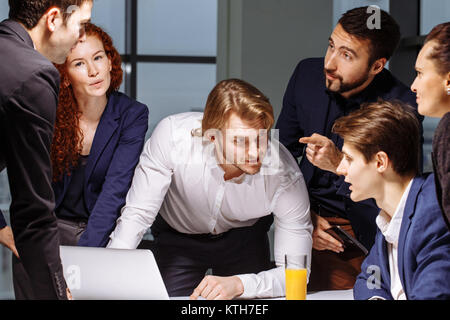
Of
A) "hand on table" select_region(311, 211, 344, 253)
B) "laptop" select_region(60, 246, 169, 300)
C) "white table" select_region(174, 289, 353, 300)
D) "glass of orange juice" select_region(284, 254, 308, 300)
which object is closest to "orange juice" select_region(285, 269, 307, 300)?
"glass of orange juice" select_region(284, 254, 308, 300)

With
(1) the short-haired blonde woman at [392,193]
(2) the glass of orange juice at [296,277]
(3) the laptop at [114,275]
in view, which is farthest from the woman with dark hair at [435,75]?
(3) the laptop at [114,275]

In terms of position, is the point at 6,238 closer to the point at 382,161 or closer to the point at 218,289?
the point at 218,289

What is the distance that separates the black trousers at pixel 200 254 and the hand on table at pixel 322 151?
0.43 metres

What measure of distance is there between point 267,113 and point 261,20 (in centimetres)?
201

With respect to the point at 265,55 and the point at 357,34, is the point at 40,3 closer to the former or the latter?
the point at 357,34

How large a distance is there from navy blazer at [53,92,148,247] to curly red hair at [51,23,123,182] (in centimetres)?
5

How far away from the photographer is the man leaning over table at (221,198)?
2045mm

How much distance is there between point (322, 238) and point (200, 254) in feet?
1.49

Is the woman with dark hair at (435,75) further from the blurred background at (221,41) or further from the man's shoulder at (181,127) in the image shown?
the blurred background at (221,41)

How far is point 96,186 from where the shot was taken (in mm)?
2252

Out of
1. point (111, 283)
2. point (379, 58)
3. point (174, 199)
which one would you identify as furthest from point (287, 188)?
point (111, 283)

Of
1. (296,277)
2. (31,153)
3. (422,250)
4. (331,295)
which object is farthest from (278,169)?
(31,153)

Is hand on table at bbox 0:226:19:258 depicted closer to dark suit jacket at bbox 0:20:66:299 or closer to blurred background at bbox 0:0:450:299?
dark suit jacket at bbox 0:20:66:299

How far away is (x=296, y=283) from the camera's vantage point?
1.62 meters
